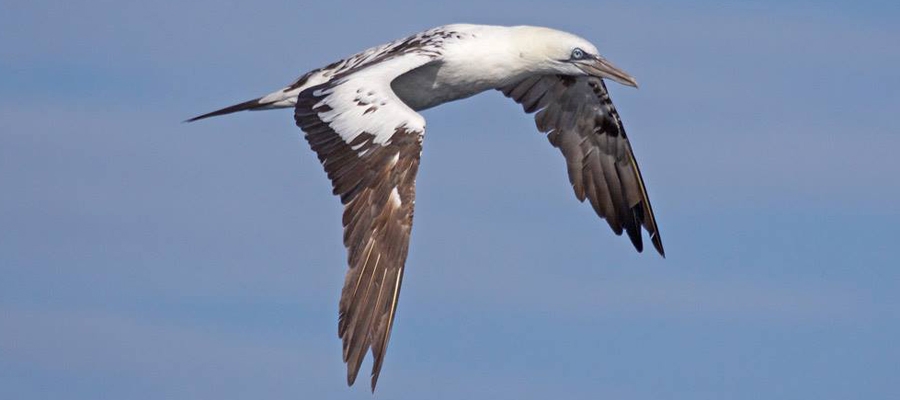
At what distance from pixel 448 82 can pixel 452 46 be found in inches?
18.6

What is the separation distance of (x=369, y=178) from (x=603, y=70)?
4.72 m

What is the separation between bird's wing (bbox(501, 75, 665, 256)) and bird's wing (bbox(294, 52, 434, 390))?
436cm

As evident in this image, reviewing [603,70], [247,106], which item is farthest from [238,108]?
[603,70]

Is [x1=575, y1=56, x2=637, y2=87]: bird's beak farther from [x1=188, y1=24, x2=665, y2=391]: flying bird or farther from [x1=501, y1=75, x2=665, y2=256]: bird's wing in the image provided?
[x1=501, y1=75, x2=665, y2=256]: bird's wing

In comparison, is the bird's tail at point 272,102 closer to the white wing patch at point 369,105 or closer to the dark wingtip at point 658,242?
the white wing patch at point 369,105

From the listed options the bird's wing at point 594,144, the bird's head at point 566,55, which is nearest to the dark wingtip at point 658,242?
the bird's wing at point 594,144

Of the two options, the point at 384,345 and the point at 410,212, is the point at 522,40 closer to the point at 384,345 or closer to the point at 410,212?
the point at 410,212

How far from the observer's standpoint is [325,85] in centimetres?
2333

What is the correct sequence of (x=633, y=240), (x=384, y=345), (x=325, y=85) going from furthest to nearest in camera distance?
(x=633, y=240) < (x=325, y=85) < (x=384, y=345)

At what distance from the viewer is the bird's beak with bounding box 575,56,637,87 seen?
81.0 feet

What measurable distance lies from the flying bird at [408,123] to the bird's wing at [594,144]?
2 cm

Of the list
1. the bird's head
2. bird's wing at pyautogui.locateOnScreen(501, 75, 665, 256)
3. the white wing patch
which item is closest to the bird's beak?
the bird's head

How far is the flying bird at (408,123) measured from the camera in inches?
819

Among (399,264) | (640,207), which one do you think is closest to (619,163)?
(640,207)
